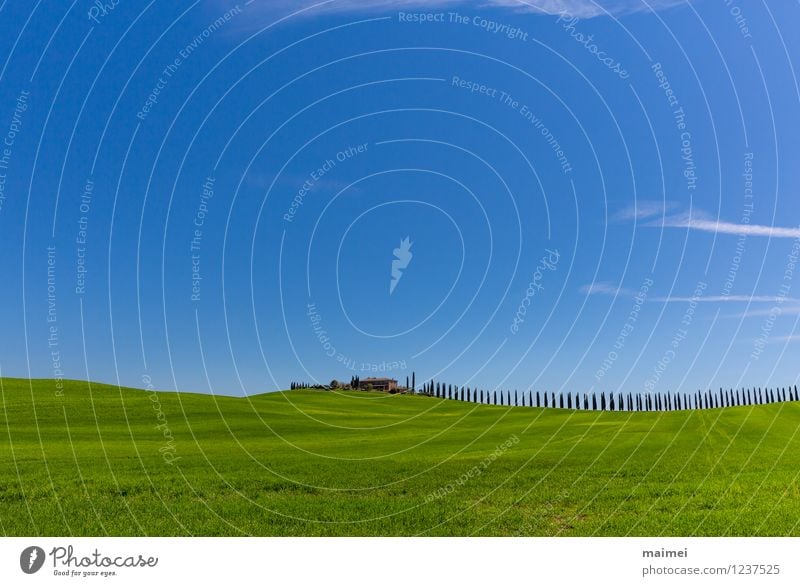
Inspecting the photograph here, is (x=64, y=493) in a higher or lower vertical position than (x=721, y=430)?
lower

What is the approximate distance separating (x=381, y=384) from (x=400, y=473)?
5877 cm

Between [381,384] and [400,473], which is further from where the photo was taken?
[381,384]

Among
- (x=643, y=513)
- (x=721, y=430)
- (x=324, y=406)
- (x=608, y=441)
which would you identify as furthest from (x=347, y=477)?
(x=324, y=406)

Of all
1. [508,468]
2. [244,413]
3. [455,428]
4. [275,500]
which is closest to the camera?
[275,500]

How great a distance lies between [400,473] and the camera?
1190 inches

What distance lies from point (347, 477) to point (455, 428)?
88.0ft

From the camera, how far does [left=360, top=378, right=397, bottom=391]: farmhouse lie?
86.2 m

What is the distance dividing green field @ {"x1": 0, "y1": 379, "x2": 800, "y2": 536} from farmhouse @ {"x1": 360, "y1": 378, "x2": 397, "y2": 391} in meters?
23.9

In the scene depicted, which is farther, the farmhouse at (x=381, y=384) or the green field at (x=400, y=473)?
the farmhouse at (x=381, y=384)

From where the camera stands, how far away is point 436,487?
1052 inches

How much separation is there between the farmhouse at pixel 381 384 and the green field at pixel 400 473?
23860 mm

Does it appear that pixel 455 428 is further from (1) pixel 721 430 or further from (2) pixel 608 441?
(1) pixel 721 430

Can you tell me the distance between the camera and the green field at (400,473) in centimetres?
2105
